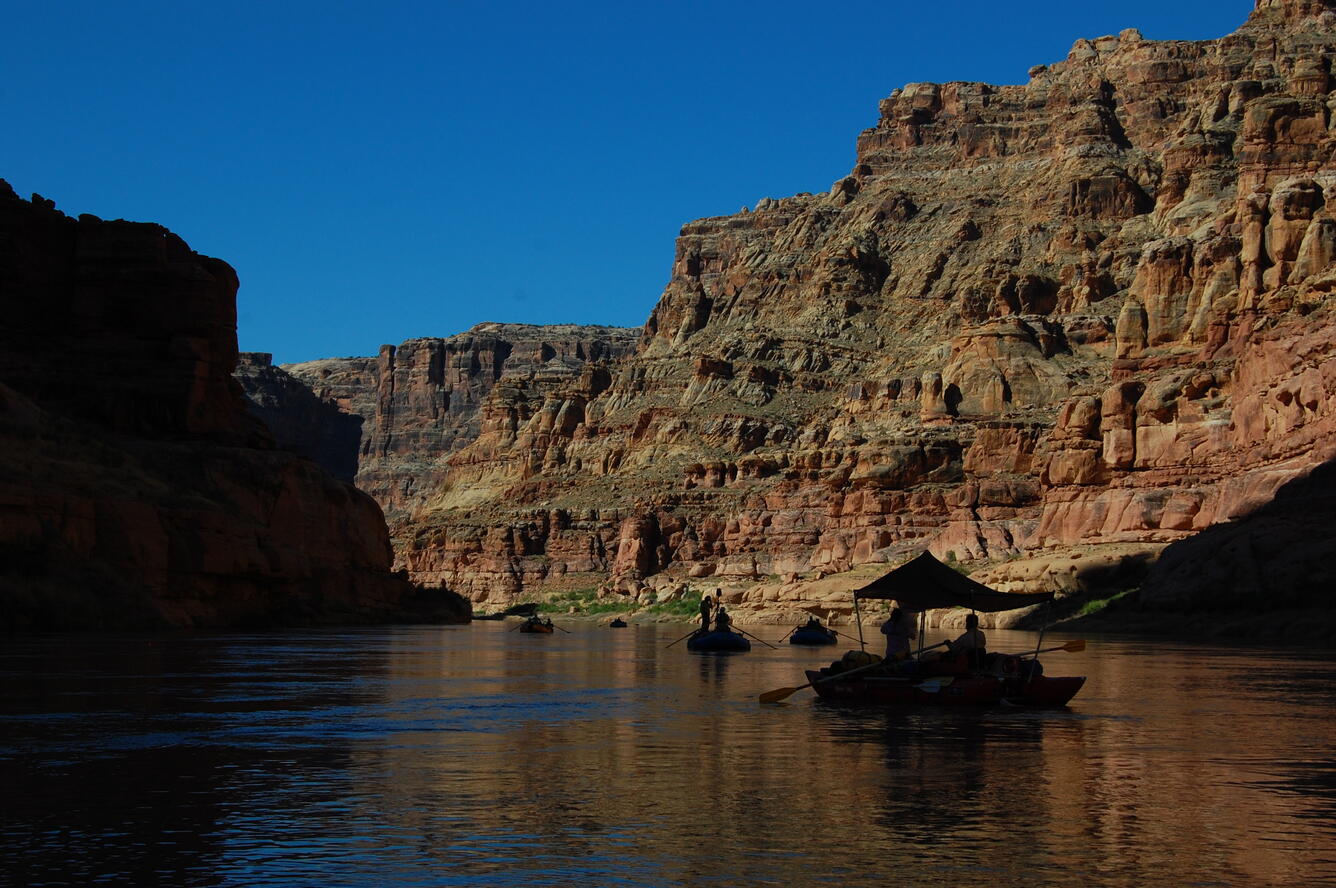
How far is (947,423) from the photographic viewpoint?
14388 centimetres

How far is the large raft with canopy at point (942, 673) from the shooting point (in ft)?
101

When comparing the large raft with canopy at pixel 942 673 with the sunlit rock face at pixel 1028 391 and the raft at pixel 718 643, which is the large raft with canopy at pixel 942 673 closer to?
the raft at pixel 718 643

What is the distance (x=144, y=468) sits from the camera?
6969 cm

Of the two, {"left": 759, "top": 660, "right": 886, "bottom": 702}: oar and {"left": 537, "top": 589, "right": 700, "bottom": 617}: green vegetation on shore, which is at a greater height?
{"left": 537, "top": 589, "right": 700, "bottom": 617}: green vegetation on shore

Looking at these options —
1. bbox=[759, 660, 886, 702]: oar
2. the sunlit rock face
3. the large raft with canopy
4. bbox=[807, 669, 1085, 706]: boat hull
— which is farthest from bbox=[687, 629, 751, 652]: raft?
the sunlit rock face

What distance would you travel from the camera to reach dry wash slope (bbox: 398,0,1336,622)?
322 feet

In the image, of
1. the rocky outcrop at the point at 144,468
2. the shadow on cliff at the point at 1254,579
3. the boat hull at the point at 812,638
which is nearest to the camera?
the rocky outcrop at the point at 144,468

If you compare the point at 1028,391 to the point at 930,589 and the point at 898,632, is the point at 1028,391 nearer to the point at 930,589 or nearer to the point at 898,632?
the point at 898,632

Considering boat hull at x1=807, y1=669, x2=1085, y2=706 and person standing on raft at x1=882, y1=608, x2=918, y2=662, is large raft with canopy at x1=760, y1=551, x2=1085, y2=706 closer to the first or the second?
boat hull at x1=807, y1=669, x2=1085, y2=706

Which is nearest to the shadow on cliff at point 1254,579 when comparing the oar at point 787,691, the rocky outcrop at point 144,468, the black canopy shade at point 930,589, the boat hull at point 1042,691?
the black canopy shade at point 930,589

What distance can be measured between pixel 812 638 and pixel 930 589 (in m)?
39.2

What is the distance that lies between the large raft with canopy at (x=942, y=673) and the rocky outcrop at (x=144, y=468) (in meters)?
33.6

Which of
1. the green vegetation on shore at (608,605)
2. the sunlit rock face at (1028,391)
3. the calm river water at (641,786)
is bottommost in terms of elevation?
the calm river water at (641,786)

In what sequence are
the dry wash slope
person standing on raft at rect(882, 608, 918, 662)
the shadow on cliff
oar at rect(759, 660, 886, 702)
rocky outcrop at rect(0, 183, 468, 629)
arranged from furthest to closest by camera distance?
the dry wash slope → the shadow on cliff → rocky outcrop at rect(0, 183, 468, 629) → person standing on raft at rect(882, 608, 918, 662) → oar at rect(759, 660, 886, 702)
